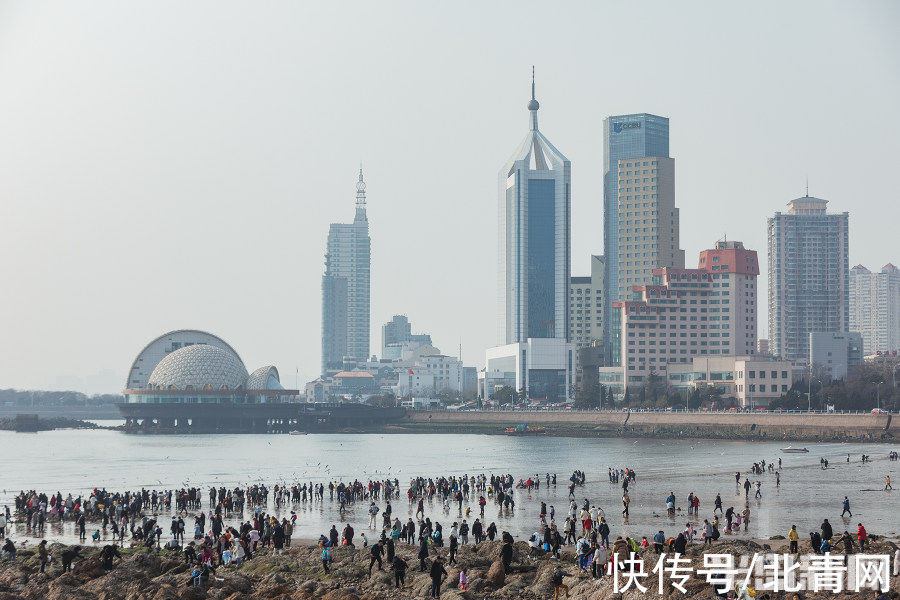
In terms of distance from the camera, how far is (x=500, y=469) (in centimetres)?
8175

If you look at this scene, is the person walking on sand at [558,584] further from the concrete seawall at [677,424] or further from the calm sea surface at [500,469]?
the concrete seawall at [677,424]

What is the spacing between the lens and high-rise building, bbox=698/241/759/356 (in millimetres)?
178750

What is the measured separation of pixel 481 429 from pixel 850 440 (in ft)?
196

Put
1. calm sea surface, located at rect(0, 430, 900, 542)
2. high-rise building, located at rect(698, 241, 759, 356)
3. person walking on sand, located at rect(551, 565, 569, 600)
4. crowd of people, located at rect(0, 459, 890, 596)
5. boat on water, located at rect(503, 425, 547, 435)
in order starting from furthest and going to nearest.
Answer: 1. high-rise building, located at rect(698, 241, 759, 356)
2. boat on water, located at rect(503, 425, 547, 435)
3. calm sea surface, located at rect(0, 430, 900, 542)
4. crowd of people, located at rect(0, 459, 890, 596)
5. person walking on sand, located at rect(551, 565, 569, 600)

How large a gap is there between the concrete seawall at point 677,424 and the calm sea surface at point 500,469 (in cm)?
689

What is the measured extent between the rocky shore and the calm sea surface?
9.85 meters

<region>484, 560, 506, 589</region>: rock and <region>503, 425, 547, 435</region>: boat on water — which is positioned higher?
<region>484, 560, 506, 589</region>: rock

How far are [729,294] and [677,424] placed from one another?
5473cm

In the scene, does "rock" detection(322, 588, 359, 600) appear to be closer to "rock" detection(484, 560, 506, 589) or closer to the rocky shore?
the rocky shore

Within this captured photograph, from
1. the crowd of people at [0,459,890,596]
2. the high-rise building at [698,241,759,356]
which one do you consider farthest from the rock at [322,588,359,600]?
the high-rise building at [698,241,759,356]

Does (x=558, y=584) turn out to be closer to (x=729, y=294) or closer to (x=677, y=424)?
(x=677, y=424)

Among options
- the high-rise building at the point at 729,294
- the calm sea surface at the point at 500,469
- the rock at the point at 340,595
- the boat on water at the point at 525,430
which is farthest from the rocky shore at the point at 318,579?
the high-rise building at the point at 729,294

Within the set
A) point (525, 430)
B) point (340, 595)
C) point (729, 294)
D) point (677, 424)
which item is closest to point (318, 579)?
point (340, 595)

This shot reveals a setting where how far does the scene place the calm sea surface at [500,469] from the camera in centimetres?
4856
